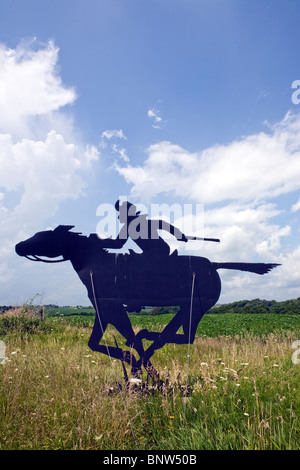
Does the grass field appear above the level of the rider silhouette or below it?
below

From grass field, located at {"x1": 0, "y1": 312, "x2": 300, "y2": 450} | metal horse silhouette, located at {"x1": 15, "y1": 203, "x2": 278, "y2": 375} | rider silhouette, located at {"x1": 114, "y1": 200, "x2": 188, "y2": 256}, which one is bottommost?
grass field, located at {"x1": 0, "y1": 312, "x2": 300, "y2": 450}

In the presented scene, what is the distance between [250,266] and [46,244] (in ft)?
12.2

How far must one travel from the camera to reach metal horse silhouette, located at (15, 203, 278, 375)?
4980mm

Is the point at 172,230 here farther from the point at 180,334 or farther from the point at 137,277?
the point at 180,334

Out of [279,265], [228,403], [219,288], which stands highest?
[279,265]

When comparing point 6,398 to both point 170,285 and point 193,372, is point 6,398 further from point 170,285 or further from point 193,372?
point 193,372

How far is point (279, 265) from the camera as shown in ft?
17.0

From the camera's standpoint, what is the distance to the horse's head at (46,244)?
512 centimetres

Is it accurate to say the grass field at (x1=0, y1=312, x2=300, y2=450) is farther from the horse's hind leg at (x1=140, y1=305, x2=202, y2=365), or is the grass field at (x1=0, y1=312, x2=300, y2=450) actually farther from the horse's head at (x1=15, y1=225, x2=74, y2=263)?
the horse's head at (x1=15, y1=225, x2=74, y2=263)

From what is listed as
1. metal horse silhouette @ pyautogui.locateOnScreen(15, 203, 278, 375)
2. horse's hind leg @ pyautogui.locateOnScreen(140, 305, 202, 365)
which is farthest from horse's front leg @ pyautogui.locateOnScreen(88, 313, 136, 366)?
horse's hind leg @ pyautogui.locateOnScreen(140, 305, 202, 365)

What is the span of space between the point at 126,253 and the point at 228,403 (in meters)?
2.76

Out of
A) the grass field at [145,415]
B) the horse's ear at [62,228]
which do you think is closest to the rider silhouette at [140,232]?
the horse's ear at [62,228]
